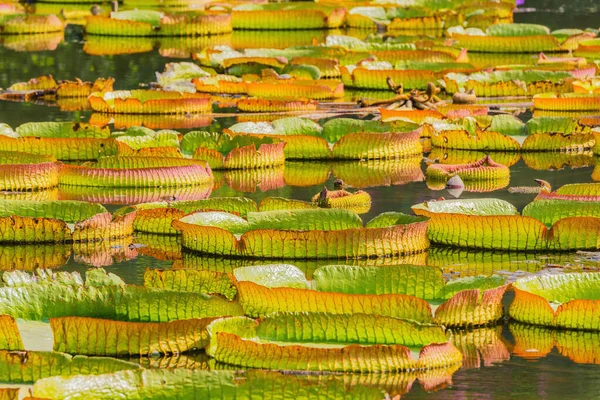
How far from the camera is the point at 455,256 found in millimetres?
10891

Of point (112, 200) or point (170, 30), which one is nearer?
point (112, 200)

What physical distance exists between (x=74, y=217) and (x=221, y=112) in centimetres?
758

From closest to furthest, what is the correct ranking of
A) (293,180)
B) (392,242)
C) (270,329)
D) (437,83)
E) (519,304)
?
(270,329) < (519,304) < (392,242) < (293,180) < (437,83)

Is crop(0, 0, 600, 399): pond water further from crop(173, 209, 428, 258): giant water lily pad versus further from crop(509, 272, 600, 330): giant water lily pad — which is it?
crop(173, 209, 428, 258): giant water lily pad

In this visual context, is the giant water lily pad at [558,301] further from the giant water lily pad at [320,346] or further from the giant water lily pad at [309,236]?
the giant water lily pad at [309,236]

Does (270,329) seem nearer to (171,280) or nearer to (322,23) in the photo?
(171,280)

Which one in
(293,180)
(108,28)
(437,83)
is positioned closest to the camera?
(293,180)

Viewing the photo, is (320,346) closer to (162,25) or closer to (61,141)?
(61,141)

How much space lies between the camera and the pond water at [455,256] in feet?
25.3

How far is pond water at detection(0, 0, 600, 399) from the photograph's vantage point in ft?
25.3

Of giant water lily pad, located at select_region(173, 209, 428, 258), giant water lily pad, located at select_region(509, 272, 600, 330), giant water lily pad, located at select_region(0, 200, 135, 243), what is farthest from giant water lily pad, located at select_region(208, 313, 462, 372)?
giant water lily pad, located at select_region(0, 200, 135, 243)

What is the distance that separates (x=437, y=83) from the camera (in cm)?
2103

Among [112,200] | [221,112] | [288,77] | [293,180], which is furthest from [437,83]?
[112,200]

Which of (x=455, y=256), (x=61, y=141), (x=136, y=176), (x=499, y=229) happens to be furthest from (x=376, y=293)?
(x=61, y=141)
